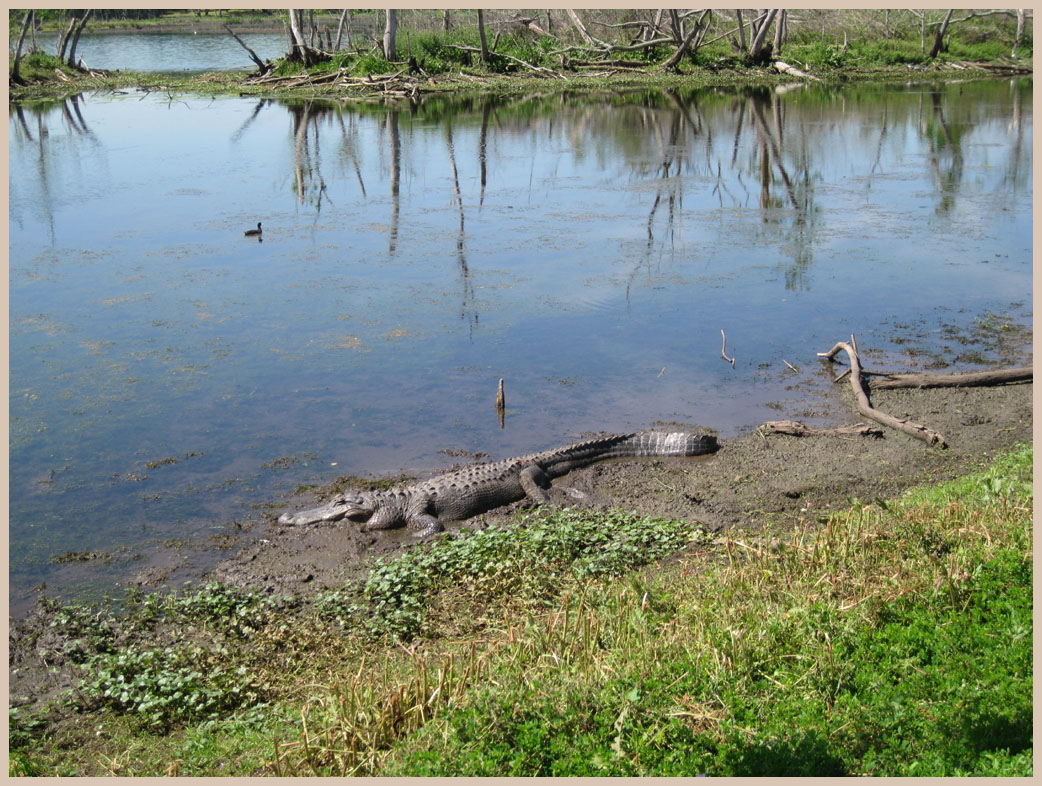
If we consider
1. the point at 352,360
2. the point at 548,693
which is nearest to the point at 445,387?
the point at 352,360

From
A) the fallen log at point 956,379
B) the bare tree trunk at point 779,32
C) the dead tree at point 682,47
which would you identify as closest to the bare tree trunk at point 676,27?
the dead tree at point 682,47

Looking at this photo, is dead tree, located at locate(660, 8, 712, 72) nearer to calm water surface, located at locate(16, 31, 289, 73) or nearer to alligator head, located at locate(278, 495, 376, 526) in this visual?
calm water surface, located at locate(16, 31, 289, 73)

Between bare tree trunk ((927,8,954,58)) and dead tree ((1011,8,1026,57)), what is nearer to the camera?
bare tree trunk ((927,8,954,58))

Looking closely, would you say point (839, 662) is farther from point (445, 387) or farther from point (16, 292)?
point (16, 292)

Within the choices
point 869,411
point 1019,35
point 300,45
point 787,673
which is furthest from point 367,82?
point 787,673

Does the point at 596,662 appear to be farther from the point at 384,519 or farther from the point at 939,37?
the point at 939,37

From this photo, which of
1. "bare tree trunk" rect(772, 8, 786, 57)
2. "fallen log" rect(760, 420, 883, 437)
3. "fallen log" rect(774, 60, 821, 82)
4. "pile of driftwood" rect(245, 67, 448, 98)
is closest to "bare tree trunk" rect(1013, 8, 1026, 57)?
"bare tree trunk" rect(772, 8, 786, 57)

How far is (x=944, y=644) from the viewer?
4.56 meters

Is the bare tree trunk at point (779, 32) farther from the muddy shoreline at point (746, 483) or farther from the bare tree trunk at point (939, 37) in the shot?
the muddy shoreline at point (746, 483)

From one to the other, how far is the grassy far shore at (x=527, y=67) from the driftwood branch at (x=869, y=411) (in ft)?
87.8

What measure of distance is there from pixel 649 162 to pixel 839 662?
18.7m

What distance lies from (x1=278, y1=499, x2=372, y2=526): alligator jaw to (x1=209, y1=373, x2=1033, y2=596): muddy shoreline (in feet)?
0.21

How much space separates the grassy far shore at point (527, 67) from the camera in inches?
1389

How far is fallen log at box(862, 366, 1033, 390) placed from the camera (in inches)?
383
